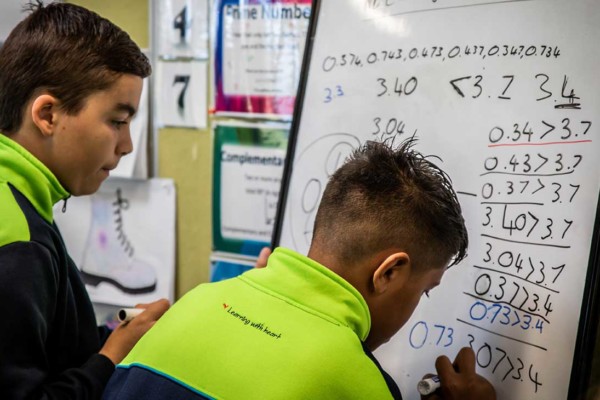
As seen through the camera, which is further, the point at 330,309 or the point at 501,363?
the point at 501,363

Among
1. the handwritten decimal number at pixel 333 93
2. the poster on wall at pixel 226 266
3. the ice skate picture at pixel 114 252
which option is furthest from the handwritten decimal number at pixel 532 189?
the ice skate picture at pixel 114 252

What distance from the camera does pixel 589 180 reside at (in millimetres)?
928

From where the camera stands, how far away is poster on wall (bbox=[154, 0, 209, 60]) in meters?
1.84

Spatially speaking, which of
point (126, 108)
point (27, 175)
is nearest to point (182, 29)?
point (126, 108)

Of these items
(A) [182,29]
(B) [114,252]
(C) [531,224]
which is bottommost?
(B) [114,252]

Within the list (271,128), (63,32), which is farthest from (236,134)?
(63,32)

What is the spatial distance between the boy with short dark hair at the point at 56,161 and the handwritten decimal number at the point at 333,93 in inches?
15.8

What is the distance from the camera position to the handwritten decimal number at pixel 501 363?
0.96 metres

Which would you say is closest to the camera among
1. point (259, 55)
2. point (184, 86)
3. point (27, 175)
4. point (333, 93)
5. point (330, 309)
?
point (330, 309)

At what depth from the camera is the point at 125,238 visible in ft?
6.63

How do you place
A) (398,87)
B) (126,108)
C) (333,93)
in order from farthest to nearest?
(333,93), (398,87), (126,108)

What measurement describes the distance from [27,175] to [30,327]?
225mm

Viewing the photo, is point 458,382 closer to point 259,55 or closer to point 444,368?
point 444,368

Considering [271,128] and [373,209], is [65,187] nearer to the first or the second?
[373,209]
